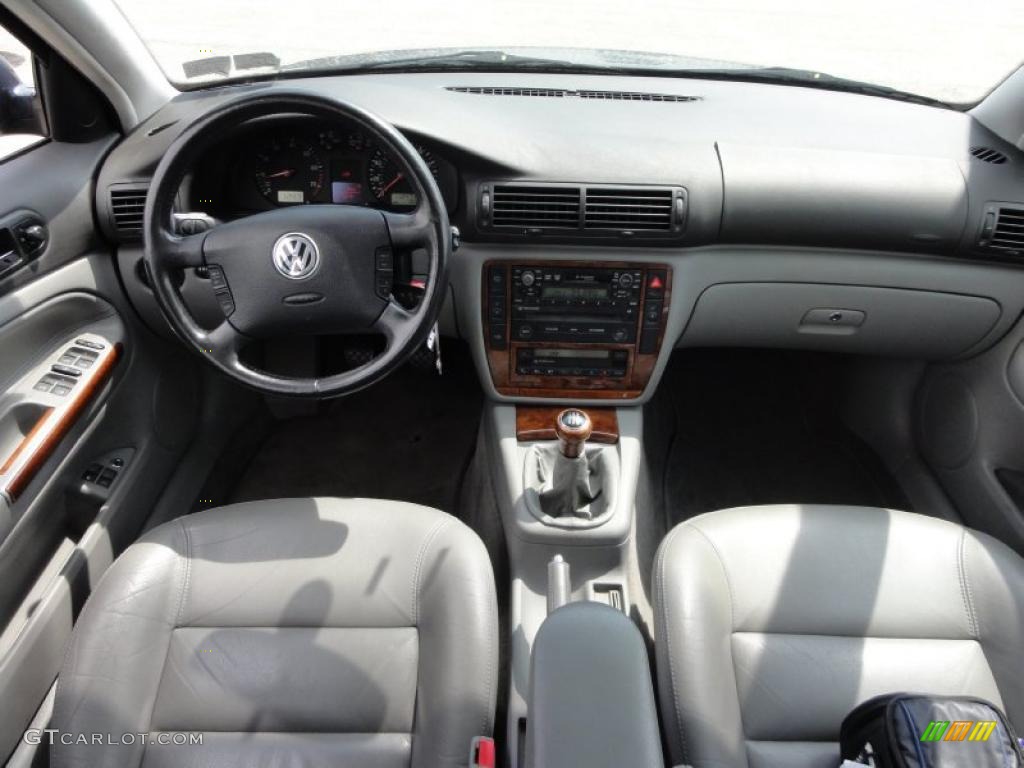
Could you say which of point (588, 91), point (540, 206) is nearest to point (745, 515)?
point (540, 206)

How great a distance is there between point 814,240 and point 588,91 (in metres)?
0.69

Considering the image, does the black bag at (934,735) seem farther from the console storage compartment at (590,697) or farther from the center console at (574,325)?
the center console at (574,325)

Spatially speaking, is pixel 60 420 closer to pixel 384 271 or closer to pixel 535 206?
pixel 384 271

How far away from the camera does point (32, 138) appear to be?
73.3 inches

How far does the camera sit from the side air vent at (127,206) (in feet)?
6.05

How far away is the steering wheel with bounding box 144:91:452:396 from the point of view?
1407 mm

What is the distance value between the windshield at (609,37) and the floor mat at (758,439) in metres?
1.08

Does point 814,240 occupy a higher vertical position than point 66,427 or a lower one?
higher

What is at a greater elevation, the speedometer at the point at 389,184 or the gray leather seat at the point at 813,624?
the speedometer at the point at 389,184

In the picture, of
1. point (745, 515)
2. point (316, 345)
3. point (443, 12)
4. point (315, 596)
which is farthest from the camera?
point (443, 12)

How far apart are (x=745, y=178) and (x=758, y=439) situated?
1.23 m

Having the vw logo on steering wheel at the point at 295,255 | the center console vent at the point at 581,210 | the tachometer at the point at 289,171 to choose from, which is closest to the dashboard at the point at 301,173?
the tachometer at the point at 289,171

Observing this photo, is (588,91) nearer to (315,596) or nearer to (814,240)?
(814,240)

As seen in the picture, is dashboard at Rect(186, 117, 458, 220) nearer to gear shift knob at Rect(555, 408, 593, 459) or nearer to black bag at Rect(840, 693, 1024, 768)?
gear shift knob at Rect(555, 408, 593, 459)
